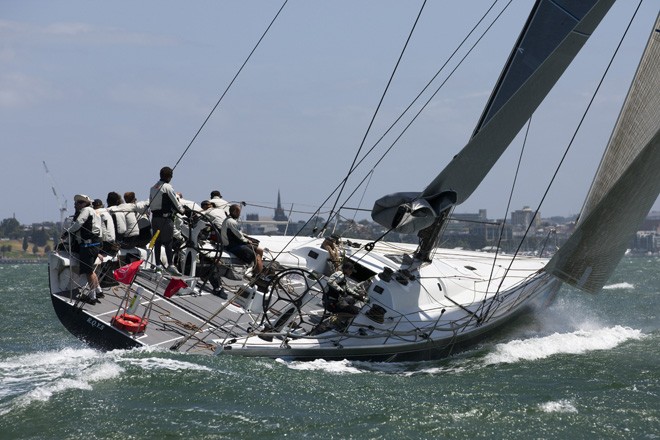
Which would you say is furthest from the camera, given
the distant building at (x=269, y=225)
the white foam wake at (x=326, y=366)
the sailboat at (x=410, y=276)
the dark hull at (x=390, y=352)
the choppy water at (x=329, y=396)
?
the distant building at (x=269, y=225)

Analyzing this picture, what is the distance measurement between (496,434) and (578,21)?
24.5ft

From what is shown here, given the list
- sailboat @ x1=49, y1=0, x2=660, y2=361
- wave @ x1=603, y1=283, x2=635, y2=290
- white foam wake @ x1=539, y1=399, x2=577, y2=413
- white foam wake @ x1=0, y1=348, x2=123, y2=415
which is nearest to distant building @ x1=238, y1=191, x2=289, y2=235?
sailboat @ x1=49, y1=0, x2=660, y2=361

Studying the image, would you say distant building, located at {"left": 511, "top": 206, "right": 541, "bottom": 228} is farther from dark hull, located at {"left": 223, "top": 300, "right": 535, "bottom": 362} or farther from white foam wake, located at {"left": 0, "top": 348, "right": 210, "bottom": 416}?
white foam wake, located at {"left": 0, "top": 348, "right": 210, "bottom": 416}

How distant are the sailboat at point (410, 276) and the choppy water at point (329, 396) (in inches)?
13.6

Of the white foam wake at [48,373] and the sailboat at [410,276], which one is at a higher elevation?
the sailboat at [410,276]

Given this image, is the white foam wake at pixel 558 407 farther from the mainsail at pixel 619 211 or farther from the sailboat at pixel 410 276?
the mainsail at pixel 619 211

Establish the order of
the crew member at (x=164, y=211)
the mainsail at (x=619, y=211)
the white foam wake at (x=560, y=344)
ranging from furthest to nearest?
the crew member at (x=164, y=211), the mainsail at (x=619, y=211), the white foam wake at (x=560, y=344)

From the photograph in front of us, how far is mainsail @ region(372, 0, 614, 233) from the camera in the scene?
13461 mm

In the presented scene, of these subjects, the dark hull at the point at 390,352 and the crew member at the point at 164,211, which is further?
the crew member at the point at 164,211

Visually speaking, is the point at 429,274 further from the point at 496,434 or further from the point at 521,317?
the point at 496,434

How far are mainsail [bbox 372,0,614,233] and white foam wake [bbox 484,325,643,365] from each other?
6.35ft

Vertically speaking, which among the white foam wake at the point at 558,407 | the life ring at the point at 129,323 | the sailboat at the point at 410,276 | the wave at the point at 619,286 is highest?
the sailboat at the point at 410,276

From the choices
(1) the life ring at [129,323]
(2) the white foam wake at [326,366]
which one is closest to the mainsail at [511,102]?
(2) the white foam wake at [326,366]

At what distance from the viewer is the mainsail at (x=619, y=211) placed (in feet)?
44.7
